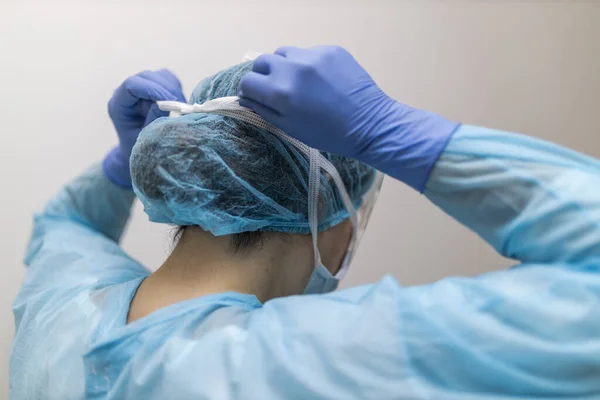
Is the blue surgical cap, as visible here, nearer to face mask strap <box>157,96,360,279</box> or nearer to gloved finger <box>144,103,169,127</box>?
face mask strap <box>157,96,360,279</box>

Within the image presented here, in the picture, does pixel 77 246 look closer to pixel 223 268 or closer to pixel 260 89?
pixel 223 268

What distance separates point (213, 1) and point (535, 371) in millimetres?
1111

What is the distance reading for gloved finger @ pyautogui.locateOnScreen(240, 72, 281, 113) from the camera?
0.69 metres

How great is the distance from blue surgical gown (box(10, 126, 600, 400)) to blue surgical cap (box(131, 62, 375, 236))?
0.46 feet

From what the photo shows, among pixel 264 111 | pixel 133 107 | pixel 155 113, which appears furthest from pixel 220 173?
pixel 133 107

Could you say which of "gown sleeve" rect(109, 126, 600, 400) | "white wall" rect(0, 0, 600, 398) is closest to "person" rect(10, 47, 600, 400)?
"gown sleeve" rect(109, 126, 600, 400)

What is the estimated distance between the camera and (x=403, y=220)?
135 centimetres

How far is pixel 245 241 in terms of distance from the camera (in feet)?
2.71

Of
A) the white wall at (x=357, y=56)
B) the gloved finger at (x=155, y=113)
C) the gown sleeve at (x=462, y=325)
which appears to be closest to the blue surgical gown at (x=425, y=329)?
the gown sleeve at (x=462, y=325)

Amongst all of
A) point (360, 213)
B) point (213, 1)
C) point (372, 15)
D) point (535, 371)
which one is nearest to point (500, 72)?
point (372, 15)

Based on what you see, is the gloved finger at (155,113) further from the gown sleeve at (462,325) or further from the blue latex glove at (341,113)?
the gown sleeve at (462,325)

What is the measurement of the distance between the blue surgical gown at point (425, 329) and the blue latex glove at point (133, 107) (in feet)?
1.37

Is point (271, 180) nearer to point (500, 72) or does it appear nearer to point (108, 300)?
point (108, 300)

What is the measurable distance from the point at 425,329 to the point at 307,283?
442 mm
